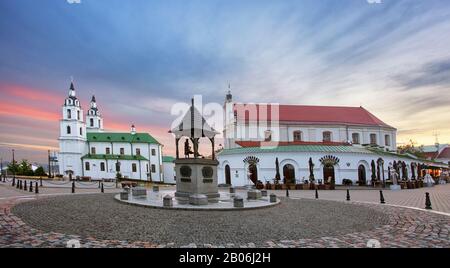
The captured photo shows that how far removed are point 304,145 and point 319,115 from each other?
1398 centimetres

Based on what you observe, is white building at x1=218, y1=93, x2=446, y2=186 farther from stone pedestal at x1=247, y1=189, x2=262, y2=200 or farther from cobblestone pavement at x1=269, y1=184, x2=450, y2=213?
stone pedestal at x1=247, y1=189, x2=262, y2=200

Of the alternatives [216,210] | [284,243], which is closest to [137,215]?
[216,210]

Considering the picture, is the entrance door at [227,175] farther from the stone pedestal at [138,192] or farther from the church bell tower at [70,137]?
the church bell tower at [70,137]

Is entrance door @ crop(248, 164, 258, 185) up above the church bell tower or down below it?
below

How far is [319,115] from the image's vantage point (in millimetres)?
50375

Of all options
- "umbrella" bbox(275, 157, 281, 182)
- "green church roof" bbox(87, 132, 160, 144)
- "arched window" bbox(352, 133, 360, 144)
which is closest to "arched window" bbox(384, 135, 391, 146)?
"arched window" bbox(352, 133, 360, 144)

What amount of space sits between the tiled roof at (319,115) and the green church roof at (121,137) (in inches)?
1568

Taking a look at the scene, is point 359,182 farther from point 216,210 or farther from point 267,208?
point 216,210

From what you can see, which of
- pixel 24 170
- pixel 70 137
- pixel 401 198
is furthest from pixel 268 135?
pixel 24 170

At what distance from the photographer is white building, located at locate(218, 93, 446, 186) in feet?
121

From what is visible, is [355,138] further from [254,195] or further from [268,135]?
[254,195]

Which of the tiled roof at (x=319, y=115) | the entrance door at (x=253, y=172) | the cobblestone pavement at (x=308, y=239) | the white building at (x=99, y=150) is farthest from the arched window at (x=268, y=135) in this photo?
the white building at (x=99, y=150)

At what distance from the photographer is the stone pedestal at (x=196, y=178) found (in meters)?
16.4
